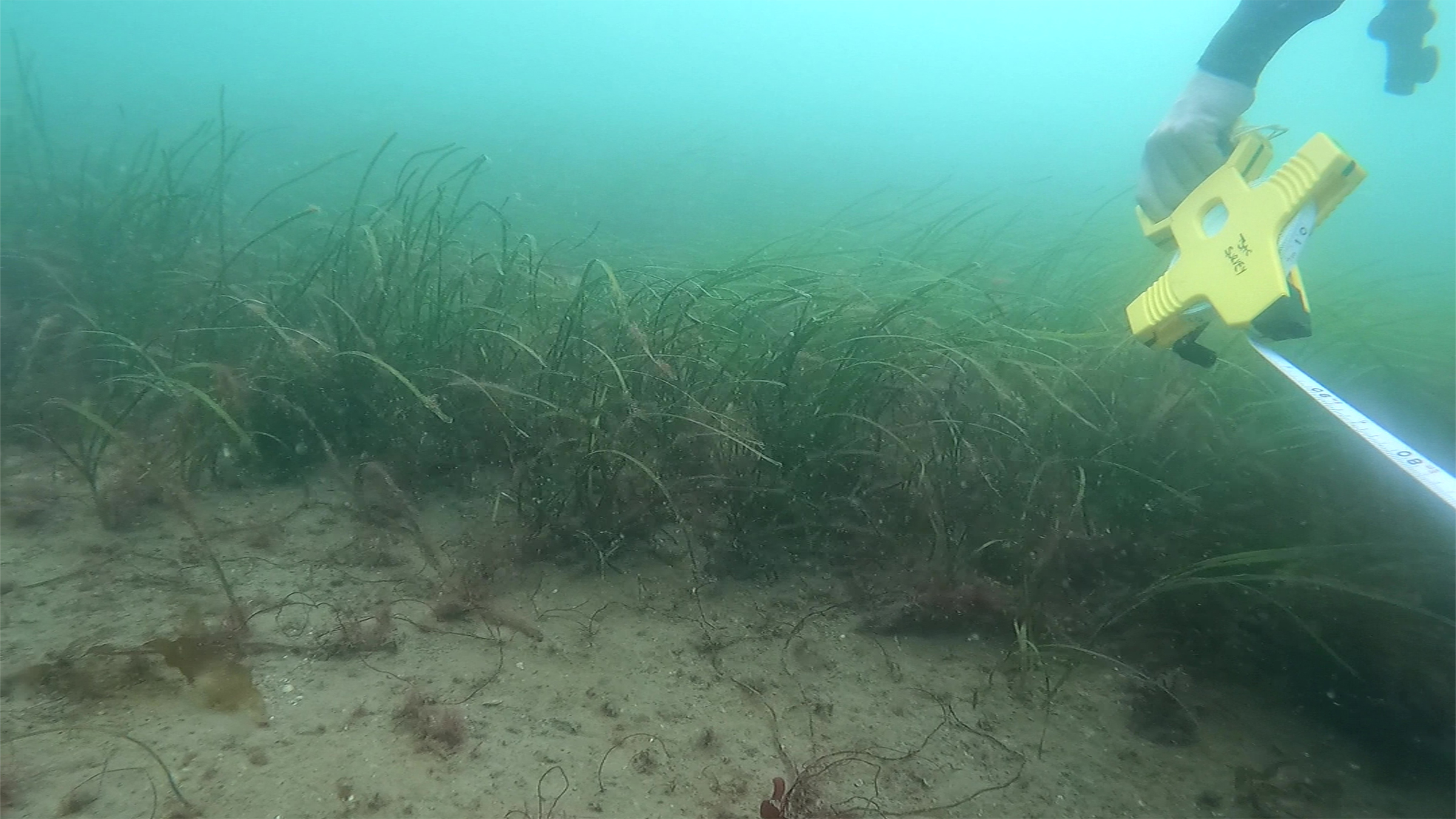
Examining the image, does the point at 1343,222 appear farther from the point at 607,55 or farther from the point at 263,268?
the point at 607,55

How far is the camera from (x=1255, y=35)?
212cm

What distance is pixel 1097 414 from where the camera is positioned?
255 cm

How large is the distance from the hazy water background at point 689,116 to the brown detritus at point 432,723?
2.86 meters

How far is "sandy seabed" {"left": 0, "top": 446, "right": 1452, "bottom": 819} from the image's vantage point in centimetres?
141

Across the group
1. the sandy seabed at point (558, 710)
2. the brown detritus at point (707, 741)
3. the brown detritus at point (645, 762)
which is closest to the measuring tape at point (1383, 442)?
the sandy seabed at point (558, 710)

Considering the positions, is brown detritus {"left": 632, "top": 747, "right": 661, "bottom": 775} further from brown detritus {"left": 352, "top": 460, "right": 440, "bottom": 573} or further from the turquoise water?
brown detritus {"left": 352, "top": 460, "right": 440, "bottom": 573}

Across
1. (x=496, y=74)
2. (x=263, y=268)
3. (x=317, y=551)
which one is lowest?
(x=317, y=551)

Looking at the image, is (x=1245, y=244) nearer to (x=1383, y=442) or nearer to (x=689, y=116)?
(x=1383, y=442)

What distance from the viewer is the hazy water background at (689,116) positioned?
24.3 feet

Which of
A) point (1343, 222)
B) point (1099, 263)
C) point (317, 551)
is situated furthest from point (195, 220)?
point (1343, 222)

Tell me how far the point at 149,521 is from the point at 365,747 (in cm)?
127

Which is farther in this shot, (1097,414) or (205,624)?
(1097,414)

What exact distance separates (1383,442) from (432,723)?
2151mm

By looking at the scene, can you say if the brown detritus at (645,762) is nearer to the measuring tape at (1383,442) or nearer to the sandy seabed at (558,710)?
the sandy seabed at (558,710)
